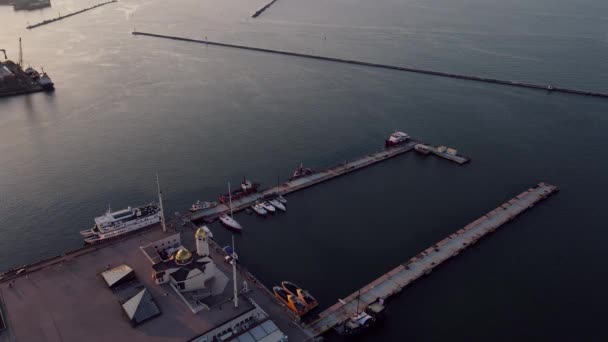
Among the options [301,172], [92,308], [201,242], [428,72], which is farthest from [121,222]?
[428,72]

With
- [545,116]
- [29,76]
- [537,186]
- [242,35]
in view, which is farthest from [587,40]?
[29,76]

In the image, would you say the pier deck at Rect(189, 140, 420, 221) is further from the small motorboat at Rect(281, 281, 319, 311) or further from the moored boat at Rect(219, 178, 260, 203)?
the small motorboat at Rect(281, 281, 319, 311)

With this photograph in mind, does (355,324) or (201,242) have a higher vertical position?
(201,242)

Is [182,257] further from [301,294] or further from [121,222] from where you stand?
[121,222]

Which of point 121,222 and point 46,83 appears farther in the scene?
point 46,83

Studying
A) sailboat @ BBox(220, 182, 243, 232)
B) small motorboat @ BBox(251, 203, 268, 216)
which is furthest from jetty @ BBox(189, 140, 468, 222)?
sailboat @ BBox(220, 182, 243, 232)

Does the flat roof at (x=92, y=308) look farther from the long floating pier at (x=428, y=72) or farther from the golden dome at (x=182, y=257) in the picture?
the long floating pier at (x=428, y=72)

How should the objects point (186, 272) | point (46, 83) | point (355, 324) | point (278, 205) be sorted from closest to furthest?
point (186, 272) < point (355, 324) < point (278, 205) < point (46, 83)
